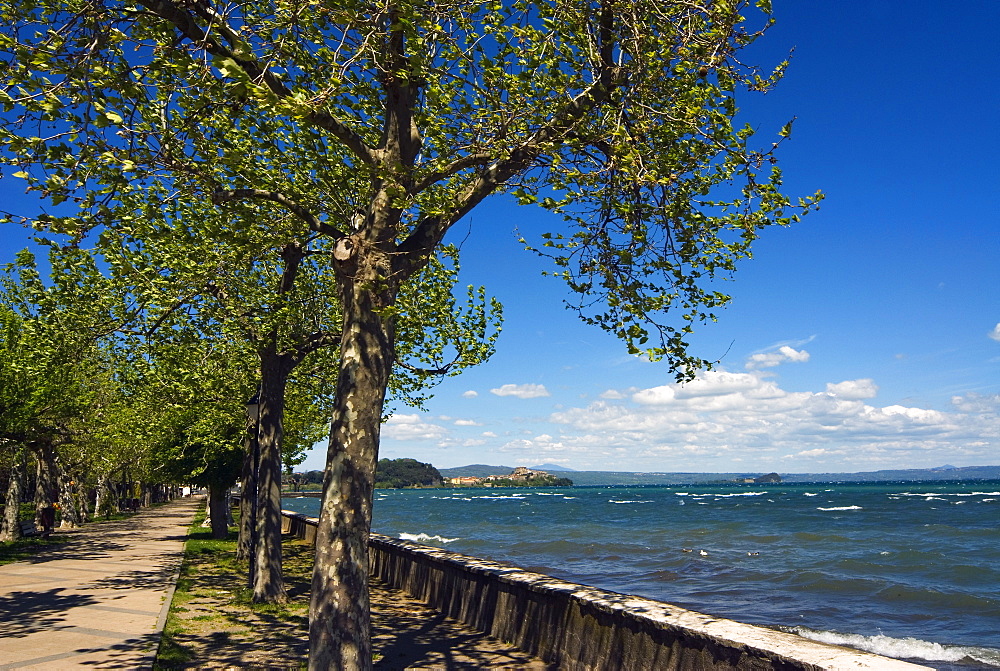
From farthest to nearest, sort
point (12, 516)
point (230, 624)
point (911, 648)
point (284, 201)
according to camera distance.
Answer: point (12, 516), point (911, 648), point (230, 624), point (284, 201)

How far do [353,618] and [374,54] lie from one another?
204 inches

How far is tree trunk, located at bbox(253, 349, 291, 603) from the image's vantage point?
42.2 ft

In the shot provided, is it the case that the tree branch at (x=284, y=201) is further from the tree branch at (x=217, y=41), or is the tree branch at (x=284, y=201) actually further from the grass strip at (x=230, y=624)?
the grass strip at (x=230, y=624)

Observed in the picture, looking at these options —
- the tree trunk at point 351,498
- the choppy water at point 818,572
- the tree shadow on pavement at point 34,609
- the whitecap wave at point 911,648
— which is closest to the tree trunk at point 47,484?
the tree shadow on pavement at point 34,609

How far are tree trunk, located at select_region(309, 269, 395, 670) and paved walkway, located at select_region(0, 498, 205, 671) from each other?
3.36 metres

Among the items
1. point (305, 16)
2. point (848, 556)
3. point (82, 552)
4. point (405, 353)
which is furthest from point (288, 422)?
point (848, 556)

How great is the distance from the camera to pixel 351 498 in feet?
21.9

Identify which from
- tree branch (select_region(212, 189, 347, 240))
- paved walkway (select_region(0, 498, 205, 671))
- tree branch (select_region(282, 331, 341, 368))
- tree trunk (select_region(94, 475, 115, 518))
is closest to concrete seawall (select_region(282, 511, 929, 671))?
tree branch (select_region(282, 331, 341, 368))

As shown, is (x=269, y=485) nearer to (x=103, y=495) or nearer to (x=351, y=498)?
(x=351, y=498)

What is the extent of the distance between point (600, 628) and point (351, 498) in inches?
126

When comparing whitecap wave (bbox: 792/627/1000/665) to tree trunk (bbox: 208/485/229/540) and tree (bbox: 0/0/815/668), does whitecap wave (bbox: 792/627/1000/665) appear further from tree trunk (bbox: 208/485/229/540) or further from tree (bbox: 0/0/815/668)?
tree trunk (bbox: 208/485/229/540)

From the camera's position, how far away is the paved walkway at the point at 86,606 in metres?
8.92

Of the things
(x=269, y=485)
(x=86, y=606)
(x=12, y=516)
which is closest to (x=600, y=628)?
(x=269, y=485)

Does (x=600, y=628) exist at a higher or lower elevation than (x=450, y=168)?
lower
